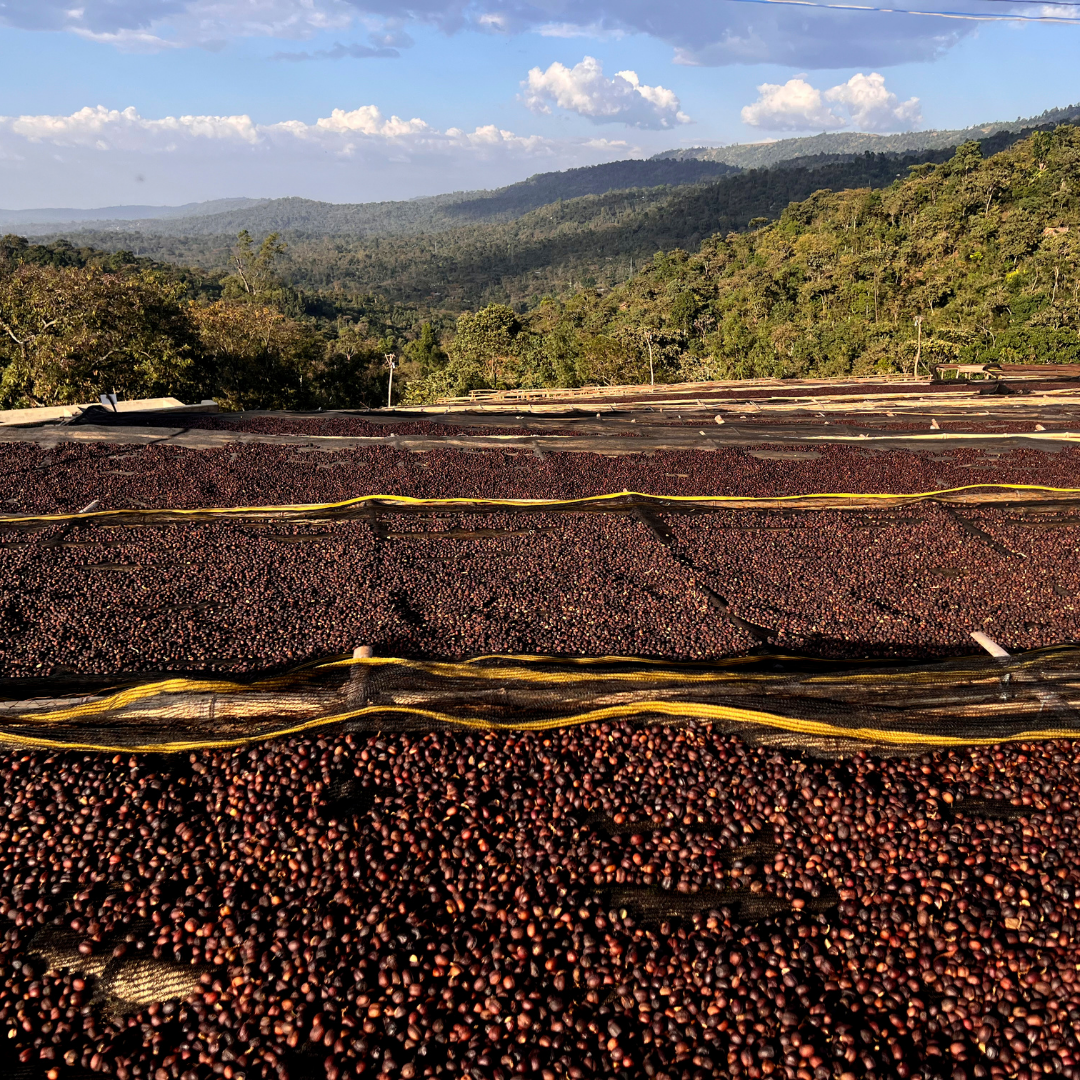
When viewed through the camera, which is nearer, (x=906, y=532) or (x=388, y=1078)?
(x=388, y=1078)

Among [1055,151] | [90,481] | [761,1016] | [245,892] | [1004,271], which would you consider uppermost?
[1055,151]

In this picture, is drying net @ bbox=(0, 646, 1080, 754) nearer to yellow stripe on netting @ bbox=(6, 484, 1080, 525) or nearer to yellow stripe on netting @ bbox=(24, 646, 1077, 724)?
yellow stripe on netting @ bbox=(24, 646, 1077, 724)

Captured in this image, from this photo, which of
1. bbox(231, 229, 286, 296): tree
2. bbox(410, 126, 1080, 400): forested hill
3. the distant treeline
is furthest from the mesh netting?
bbox(231, 229, 286, 296): tree

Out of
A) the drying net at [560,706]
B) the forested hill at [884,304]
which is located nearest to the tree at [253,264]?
the forested hill at [884,304]

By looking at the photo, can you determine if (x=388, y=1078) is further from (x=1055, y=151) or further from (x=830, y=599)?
(x=1055, y=151)

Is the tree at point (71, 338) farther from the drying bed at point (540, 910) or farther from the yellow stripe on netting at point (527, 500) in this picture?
the drying bed at point (540, 910)

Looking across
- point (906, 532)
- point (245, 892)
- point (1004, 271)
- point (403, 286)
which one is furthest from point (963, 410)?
point (403, 286)
